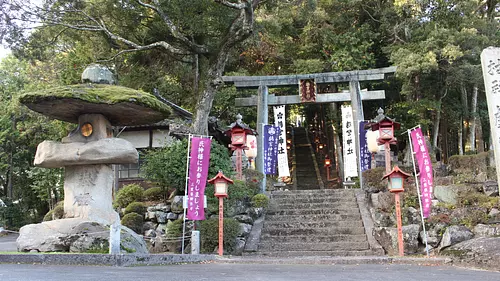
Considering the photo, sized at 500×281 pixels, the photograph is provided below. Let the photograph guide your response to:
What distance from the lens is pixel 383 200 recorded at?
13.3 meters

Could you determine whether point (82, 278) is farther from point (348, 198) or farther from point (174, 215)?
point (348, 198)

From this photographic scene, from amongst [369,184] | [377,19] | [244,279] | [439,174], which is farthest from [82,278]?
[377,19]

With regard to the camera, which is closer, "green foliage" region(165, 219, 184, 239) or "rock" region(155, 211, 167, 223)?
"green foliage" region(165, 219, 184, 239)

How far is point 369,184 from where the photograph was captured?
14555mm

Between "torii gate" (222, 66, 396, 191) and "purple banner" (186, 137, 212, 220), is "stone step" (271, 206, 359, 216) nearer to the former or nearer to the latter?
"purple banner" (186, 137, 212, 220)

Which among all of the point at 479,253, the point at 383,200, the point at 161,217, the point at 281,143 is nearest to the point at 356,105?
the point at 281,143

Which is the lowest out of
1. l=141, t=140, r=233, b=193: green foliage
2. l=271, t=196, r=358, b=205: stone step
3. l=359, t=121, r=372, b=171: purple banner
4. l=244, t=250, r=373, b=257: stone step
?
l=244, t=250, r=373, b=257: stone step

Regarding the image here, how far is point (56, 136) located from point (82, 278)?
1797 cm

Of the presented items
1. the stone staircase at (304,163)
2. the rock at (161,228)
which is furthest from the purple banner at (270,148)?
the stone staircase at (304,163)

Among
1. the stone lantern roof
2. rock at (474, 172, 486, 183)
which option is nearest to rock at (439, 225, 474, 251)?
rock at (474, 172, 486, 183)

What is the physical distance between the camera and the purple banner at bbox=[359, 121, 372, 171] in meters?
17.0

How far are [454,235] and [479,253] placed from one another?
6.50 feet

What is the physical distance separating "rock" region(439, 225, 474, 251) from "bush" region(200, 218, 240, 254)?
214 inches

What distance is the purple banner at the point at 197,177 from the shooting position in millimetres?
11422
